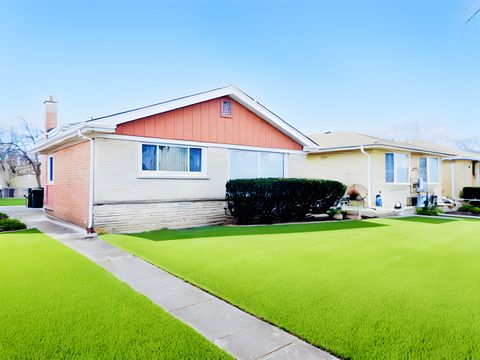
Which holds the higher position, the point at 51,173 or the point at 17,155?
the point at 17,155

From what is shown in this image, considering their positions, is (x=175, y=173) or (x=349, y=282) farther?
(x=175, y=173)

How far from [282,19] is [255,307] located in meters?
13.2

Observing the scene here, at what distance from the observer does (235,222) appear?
11.4 m

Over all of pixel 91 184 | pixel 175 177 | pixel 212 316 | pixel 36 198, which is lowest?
pixel 212 316

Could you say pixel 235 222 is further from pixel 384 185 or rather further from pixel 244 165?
pixel 384 185

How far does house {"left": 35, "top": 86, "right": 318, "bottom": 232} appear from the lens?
29.3ft

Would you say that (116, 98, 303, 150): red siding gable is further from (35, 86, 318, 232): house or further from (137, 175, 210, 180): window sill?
(137, 175, 210, 180): window sill

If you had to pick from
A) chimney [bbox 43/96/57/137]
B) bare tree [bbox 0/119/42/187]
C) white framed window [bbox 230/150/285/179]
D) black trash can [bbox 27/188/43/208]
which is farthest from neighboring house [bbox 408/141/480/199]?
bare tree [bbox 0/119/42/187]

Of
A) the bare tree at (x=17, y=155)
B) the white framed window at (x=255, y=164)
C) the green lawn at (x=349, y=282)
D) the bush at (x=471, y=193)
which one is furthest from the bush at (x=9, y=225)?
the bare tree at (x=17, y=155)

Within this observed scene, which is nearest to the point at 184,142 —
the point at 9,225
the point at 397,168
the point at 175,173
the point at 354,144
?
the point at 175,173

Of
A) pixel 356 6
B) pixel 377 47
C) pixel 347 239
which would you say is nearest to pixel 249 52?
pixel 377 47

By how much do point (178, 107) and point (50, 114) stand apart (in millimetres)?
11370

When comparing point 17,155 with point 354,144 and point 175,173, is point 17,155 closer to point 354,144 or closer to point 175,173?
point 175,173

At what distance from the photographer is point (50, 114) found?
17.7 m
